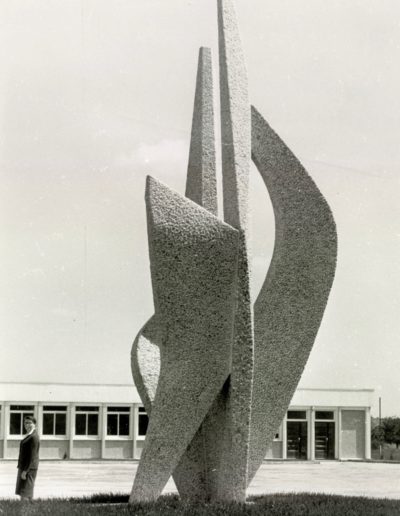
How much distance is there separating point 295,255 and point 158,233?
2.29 m

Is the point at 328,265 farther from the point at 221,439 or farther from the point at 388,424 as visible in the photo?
the point at 388,424

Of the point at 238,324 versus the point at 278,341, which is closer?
the point at 238,324

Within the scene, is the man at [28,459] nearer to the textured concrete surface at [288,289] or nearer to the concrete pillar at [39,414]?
the textured concrete surface at [288,289]

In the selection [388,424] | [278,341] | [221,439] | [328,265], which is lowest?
[388,424]

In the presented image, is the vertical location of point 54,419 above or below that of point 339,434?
above

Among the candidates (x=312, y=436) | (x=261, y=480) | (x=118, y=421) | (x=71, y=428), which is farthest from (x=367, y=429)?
(x=261, y=480)

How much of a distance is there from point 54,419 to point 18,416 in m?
1.33

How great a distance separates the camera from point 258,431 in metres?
12.4

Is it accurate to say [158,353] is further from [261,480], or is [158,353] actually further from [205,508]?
[261,480]

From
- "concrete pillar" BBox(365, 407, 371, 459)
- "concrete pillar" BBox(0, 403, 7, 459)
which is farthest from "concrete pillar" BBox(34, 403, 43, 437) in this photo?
"concrete pillar" BBox(365, 407, 371, 459)

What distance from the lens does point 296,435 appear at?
36.4 meters

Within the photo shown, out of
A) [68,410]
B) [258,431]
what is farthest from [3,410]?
[258,431]

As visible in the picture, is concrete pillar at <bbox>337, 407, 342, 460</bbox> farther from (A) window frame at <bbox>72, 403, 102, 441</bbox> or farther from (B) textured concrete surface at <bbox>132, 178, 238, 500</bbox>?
(B) textured concrete surface at <bbox>132, 178, 238, 500</bbox>

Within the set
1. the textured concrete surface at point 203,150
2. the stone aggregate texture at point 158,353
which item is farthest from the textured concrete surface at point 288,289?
the textured concrete surface at point 203,150
